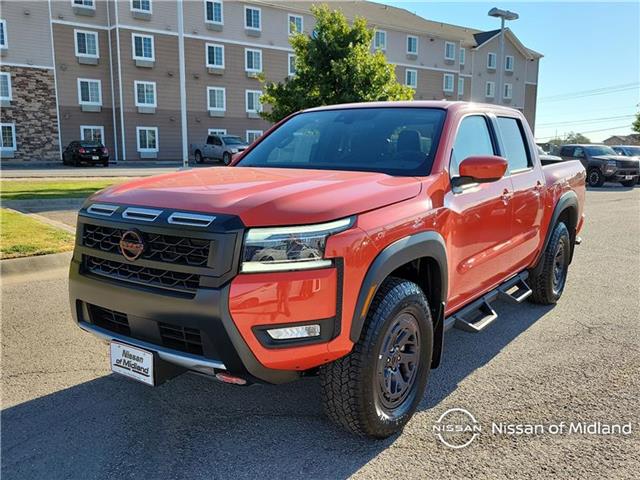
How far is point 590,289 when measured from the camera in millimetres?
6480

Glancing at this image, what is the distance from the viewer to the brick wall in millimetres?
33031

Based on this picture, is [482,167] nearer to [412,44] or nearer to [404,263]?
[404,263]

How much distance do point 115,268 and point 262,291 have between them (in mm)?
945

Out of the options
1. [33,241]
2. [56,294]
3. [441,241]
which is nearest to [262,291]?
[441,241]

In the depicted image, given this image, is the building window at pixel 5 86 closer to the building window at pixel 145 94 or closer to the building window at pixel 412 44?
the building window at pixel 145 94

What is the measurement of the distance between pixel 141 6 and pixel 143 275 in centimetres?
3677

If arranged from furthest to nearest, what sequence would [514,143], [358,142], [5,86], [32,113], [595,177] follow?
[32,113], [5,86], [595,177], [514,143], [358,142]

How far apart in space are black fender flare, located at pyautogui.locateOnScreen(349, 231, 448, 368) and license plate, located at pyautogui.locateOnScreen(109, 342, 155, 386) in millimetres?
1027

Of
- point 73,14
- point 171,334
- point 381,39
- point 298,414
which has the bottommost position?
point 298,414

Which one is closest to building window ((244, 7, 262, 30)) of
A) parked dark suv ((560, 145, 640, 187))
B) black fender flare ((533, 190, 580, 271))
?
parked dark suv ((560, 145, 640, 187))

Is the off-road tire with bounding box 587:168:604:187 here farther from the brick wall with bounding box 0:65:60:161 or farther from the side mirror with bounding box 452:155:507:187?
the brick wall with bounding box 0:65:60:161

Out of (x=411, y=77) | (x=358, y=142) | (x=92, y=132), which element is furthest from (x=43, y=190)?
(x=411, y=77)

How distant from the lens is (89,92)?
35.1 metres

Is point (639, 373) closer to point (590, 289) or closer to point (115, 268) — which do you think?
point (590, 289)
